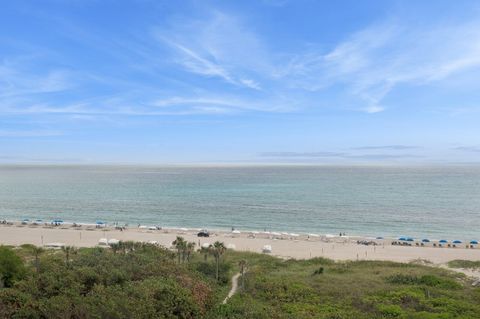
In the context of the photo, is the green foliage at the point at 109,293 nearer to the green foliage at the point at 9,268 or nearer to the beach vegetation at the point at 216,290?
the beach vegetation at the point at 216,290

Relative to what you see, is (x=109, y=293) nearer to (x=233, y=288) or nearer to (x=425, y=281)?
(x=233, y=288)

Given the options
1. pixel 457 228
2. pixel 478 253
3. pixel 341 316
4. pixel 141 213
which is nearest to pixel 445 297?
pixel 341 316

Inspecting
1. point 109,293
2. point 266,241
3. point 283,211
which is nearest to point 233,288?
point 109,293

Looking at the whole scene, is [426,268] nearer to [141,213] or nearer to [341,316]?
[341,316]

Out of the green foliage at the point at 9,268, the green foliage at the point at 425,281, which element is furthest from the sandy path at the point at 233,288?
the green foliage at the point at 9,268

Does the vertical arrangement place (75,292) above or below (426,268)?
above

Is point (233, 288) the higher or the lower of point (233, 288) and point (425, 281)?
the lower
